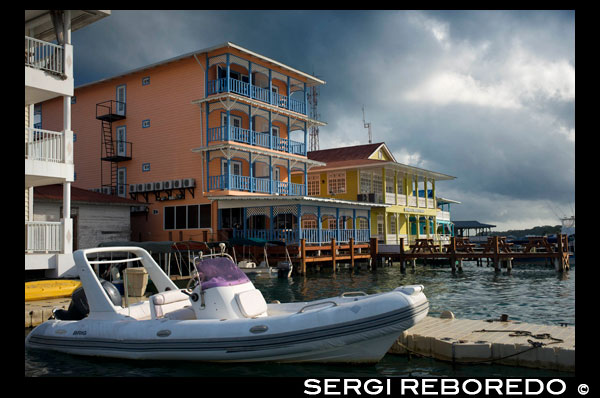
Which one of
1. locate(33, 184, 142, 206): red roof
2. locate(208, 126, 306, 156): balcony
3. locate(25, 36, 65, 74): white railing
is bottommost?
locate(33, 184, 142, 206): red roof

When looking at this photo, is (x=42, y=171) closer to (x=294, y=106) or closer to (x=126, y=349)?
(x=126, y=349)

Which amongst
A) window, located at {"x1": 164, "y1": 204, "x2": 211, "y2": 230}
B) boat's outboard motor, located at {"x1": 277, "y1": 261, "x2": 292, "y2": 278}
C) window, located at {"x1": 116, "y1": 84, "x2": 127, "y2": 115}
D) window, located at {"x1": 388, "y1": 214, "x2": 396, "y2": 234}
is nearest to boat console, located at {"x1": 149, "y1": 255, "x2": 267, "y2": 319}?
boat's outboard motor, located at {"x1": 277, "y1": 261, "x2": 292, "y2": 278}

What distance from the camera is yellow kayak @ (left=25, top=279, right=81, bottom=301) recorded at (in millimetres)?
15273

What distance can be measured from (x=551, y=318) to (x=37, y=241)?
1579cm

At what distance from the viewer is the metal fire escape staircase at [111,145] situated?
117 ft

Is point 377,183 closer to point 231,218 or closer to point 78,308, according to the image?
point 231,218

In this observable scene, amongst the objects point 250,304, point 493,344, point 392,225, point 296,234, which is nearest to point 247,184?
point 296,234

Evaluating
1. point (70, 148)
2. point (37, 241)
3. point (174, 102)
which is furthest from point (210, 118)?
point (37, 241)

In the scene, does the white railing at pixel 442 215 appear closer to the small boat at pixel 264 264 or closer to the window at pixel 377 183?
the window at pixel 377 183

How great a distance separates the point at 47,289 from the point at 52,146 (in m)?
5.35

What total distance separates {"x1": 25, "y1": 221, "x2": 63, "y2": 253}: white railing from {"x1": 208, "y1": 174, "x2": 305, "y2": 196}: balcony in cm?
1331

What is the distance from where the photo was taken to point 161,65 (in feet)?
113

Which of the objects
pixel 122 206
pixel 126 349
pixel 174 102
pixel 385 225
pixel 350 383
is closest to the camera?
pixel 350 383

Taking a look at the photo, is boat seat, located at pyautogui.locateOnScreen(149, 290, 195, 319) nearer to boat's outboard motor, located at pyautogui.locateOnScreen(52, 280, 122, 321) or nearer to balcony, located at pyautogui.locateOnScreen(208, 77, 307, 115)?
boat's outboard motor, located at pyautogui.locateOnScreen(52, 280, 122, 321)
